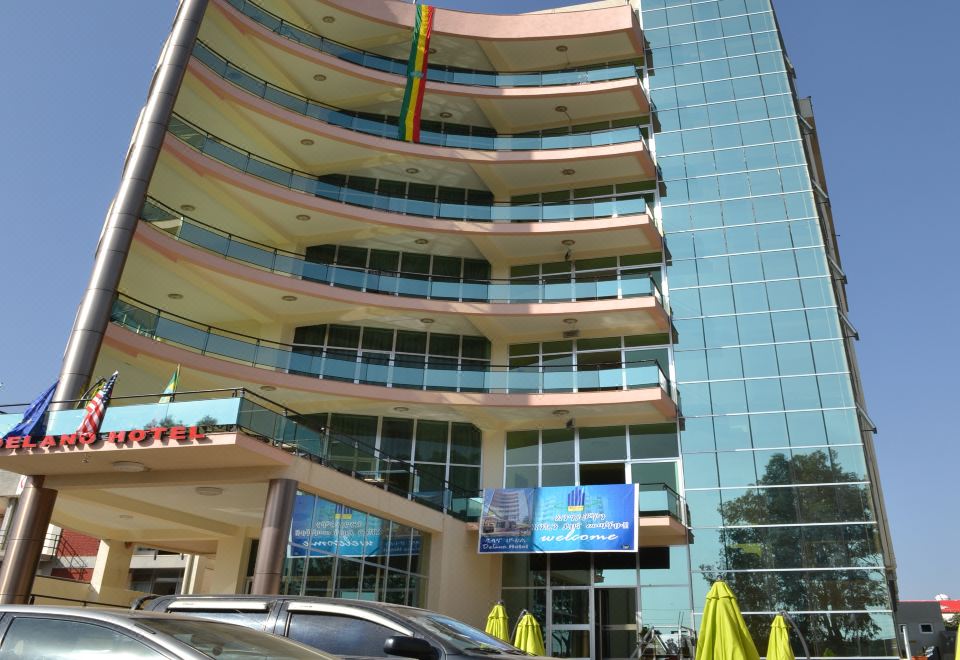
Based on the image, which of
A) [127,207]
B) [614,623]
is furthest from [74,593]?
[614,623]

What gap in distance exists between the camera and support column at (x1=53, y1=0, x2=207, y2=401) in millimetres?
22672

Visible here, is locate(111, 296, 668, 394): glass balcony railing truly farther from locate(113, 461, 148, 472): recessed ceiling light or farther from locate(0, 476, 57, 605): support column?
locate(113, 461, 148, 472): recessed ceiling light

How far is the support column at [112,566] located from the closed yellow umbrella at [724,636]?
66.9 feet

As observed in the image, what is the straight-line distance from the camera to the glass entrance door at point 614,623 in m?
26.2

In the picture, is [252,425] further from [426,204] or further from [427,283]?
[426,204]

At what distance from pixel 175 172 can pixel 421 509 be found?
1444 cm

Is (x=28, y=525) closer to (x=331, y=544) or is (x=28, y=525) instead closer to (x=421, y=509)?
(x=331, y=544)

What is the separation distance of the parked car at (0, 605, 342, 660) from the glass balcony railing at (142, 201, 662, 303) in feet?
78.4

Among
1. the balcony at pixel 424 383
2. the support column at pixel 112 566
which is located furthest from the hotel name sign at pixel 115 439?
the support column at pixel 112 566

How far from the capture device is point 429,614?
25.5 ft

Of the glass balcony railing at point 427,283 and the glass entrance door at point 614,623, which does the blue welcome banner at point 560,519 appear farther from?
the glass balcony railing at point 427,283

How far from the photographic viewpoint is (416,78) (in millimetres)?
33562

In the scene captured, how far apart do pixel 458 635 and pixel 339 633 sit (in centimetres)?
110

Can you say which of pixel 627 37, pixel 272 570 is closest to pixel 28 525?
pixel 272 570
